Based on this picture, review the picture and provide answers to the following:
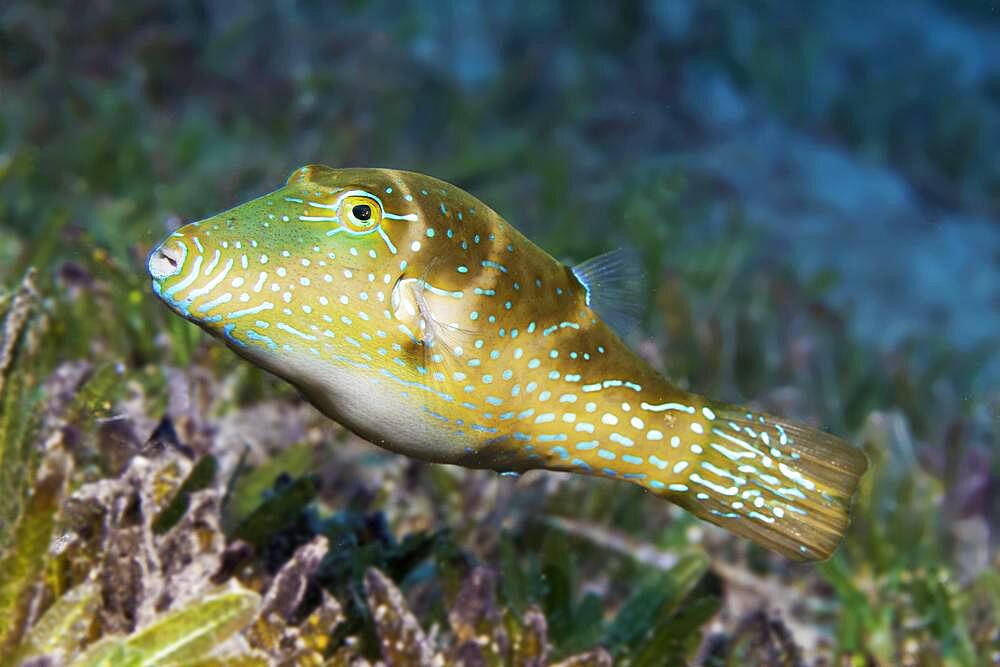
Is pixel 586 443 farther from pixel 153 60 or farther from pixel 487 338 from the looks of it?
pixel 153 60

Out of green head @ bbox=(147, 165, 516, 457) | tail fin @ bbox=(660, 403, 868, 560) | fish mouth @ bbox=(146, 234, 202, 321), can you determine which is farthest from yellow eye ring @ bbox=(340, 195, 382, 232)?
tail fin @ bbox=(660, 403, 868, 560)

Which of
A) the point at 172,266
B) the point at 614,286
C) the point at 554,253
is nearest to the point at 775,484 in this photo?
the point at 614,286

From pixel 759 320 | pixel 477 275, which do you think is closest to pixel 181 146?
pixel 759 320

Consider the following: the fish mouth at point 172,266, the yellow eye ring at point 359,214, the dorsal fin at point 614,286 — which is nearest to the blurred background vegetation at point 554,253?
the fish mouth at point 172,266

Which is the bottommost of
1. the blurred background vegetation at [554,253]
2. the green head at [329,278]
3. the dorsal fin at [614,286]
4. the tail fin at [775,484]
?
the blurred background vegetation at [554,253]

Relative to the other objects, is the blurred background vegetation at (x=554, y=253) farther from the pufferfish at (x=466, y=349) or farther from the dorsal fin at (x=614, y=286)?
the dorsal fin at (x=614, y=286)

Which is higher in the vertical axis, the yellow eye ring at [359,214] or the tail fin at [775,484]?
the yellow eye ring at [359,214]

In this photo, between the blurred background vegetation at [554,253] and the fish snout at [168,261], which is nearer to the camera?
the fish snout at [168,261]
